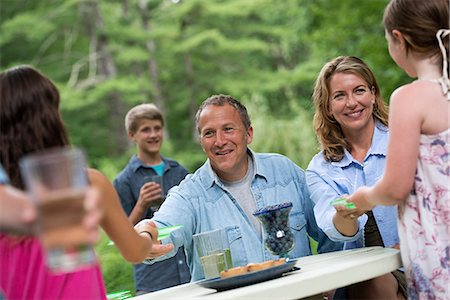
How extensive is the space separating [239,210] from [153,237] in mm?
648

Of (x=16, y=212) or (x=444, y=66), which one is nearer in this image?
(x=16, y=212)

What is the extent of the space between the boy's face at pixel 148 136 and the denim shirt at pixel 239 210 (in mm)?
1645

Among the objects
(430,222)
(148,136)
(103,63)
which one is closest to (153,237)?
(430,222)

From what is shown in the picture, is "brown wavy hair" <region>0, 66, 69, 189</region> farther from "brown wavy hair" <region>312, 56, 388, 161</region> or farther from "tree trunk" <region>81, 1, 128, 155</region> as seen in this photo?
"tree trunk" <region>81, 1, 128, 155</region>

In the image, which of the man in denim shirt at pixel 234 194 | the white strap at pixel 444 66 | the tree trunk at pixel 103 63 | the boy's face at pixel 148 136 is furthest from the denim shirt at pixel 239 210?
the tree trunk at pixel 103 63

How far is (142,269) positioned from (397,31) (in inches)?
103

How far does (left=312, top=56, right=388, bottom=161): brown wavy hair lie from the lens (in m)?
3.39

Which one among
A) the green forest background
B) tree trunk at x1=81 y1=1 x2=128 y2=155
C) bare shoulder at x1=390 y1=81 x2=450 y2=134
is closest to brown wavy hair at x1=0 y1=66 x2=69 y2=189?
bare shoulder at x1=390 y1=81 x2=450 y2=134

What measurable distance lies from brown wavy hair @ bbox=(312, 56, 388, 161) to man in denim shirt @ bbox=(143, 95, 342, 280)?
200mm

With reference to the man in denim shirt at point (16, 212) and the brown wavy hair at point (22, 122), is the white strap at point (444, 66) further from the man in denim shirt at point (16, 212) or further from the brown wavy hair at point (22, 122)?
the man in denim shirt at point (16, 212)

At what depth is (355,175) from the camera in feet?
10.9

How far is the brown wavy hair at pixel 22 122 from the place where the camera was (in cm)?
207

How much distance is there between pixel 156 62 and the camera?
1734cm

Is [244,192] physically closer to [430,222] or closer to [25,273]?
[430,222]
